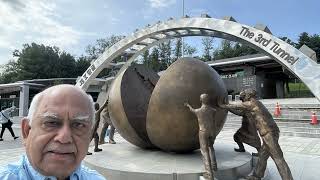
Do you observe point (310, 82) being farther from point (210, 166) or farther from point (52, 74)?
point (52, 74)

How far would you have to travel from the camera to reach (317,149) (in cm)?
1195

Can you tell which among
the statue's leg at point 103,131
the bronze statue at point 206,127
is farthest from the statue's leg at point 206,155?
the statue's leg at point 103,131

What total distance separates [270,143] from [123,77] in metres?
3.93

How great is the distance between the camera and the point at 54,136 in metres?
1.52

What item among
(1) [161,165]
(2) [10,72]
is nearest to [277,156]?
(1) [161,165]

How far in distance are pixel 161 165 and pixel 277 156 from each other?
2.22 meters

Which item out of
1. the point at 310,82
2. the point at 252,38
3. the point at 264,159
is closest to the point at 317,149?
the point at 310,82

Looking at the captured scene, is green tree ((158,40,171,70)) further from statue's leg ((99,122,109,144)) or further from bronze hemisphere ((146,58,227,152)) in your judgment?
bronze hemisphere ((146,58,227,152))

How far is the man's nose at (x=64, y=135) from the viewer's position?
150 cm

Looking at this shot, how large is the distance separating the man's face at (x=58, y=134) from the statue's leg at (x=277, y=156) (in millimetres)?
4944

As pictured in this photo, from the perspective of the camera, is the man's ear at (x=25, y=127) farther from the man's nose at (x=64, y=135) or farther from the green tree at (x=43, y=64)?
the green tree at (x=43, y=64)

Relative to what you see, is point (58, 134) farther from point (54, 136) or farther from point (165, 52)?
point (165, 52)

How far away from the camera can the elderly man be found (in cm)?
151

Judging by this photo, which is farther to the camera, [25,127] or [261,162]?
[261,162]
